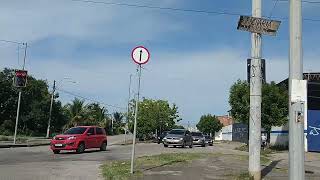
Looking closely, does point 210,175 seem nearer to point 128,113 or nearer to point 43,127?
point 128,113

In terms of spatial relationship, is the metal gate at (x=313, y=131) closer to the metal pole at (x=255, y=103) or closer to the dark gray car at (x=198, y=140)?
the dark gray car at (x=198, y=140)

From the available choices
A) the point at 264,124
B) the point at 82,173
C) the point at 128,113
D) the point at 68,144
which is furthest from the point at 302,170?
the point at 128,113

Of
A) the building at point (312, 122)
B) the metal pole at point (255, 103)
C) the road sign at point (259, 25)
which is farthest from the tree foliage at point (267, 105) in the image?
the road sign at point (259, 25)

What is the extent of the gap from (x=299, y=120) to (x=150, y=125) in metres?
71.2

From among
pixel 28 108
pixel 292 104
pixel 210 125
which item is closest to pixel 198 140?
pixel 28 108

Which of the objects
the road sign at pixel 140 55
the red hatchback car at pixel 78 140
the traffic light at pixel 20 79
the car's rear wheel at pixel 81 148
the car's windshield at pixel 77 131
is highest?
the traffic light at pixel 20 79

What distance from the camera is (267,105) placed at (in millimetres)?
33969

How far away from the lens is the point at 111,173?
1421cm

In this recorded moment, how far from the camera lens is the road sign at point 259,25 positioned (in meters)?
12.5

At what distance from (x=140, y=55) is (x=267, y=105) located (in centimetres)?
2150

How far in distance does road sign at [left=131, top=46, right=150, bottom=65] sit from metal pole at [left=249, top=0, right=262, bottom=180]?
291 cm

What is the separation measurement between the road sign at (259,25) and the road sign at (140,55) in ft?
9.42

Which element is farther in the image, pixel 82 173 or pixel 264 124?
pixel 264 124

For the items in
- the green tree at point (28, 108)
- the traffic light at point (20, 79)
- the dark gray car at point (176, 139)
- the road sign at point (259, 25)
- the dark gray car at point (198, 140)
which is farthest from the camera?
the green tree at point (28, 108)
